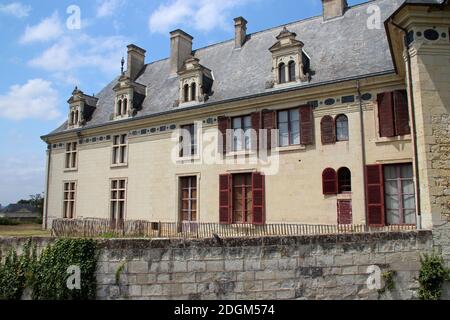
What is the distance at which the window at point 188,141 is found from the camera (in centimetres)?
1623

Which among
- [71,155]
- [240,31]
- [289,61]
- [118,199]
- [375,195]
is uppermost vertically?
[240,31]

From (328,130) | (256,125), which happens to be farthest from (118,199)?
(328,130)

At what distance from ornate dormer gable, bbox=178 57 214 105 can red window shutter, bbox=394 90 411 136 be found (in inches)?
302

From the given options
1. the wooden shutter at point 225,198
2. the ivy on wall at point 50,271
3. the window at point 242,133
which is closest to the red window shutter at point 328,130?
the window at point 242,133

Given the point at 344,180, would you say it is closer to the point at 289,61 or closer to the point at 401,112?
the point at 401,112

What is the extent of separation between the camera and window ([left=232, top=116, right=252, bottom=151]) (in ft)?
48.5

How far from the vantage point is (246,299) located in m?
6.75

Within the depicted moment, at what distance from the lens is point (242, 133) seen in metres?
15.0

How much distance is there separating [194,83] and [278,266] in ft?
37.9

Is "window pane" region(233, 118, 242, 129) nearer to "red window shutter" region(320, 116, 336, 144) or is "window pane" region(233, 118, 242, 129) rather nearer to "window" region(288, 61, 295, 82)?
"window" region(288, 61, 295, 82)
